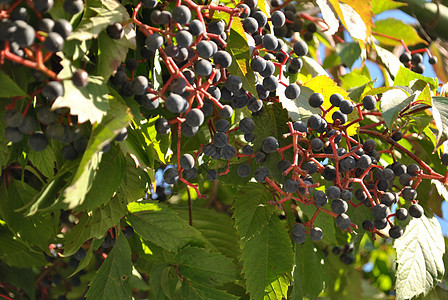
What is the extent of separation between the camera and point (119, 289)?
3.89ft

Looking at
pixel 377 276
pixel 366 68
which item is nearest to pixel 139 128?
pixel 366 68

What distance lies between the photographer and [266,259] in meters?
1.24

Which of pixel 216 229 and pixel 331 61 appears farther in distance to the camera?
pixel 331 61

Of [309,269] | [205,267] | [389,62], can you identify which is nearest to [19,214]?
[205,267]

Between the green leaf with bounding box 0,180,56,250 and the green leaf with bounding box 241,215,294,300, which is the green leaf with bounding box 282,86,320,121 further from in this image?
the green leaf with bounding box 0,180,56,250

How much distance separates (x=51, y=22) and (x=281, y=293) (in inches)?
32.0

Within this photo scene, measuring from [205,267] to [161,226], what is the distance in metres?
0.15

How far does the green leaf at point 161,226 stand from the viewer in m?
1.18

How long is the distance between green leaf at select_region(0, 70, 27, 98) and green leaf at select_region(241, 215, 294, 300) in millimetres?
688

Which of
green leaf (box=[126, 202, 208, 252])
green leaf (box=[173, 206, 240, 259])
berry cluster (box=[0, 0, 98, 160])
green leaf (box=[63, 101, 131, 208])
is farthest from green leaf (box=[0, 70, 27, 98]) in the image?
green leaf (box=[173, 206, 240, 259])

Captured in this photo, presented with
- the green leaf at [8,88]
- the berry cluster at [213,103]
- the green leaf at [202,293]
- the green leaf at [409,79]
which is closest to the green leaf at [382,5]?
the green leaf at [409,79]

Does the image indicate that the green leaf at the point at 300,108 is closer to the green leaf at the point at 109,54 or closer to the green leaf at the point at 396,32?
the green leaf at the point at 109,54

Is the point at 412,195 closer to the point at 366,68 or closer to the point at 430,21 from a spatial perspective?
the point at 430,21

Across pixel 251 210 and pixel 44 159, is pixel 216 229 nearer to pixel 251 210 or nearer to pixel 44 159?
pixel 251 210
